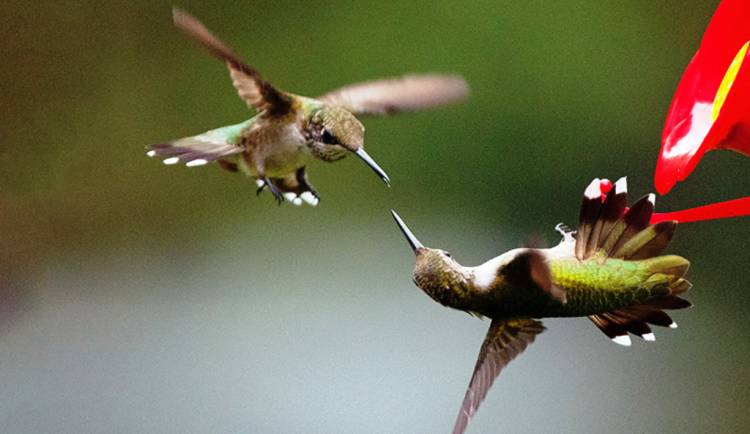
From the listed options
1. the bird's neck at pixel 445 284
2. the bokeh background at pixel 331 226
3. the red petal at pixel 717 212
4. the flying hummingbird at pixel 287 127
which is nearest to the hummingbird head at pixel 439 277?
the bird's neck at pixel 445 284

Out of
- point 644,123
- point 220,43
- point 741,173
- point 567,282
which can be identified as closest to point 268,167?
point 220,43

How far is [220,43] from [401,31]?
185 cm

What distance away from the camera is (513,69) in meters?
2.90

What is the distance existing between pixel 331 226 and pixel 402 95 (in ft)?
5.97

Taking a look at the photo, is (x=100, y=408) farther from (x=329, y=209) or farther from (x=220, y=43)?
(x=220, y=43)

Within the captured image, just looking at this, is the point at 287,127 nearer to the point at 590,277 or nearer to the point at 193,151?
the point at 193,151

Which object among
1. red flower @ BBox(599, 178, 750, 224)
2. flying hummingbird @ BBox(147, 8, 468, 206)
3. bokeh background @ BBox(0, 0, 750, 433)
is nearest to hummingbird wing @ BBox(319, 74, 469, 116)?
flying hummingbird @ BBox(147, 8, 468, 206)

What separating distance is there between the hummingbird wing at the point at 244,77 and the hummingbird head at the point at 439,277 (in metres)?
0.23

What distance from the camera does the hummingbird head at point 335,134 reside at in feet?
3.33

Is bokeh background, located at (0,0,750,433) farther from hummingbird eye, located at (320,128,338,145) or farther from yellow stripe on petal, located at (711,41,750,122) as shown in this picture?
hummingbird eye, located at (320,128,338,145)

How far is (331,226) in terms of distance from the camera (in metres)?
3.07

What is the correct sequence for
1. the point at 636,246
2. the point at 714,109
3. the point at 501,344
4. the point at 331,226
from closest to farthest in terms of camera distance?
the point at 636,246
the point at 501,344
the point at 714,109
the point at 331,226

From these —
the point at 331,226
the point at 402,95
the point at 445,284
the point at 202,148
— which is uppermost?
the point at 331,226

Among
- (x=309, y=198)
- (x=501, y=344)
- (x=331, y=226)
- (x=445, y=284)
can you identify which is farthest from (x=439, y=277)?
(x=331, y=226)
